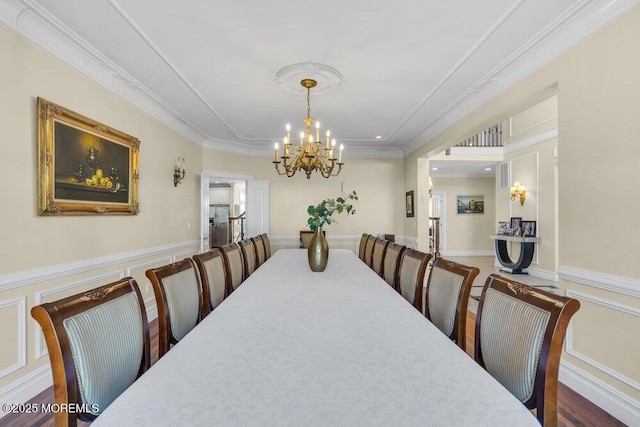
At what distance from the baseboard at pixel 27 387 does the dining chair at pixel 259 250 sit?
1887 millimetres

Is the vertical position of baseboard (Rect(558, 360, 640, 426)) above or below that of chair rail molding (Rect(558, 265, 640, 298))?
below

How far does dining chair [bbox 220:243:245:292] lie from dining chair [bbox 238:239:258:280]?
0.25 feet

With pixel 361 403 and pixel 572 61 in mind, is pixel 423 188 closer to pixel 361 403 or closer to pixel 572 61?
pixel 572 61

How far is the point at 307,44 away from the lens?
244 centimetres

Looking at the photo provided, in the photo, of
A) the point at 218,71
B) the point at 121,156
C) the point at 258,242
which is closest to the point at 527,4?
the point at 218,71

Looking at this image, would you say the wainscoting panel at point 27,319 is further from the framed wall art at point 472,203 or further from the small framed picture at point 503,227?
the framed wall art at point 472,203

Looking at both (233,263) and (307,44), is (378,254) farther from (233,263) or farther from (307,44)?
(307,44)

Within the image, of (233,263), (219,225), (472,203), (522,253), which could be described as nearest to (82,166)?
(233,263)

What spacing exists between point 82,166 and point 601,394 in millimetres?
4106

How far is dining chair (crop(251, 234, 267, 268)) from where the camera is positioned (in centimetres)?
357

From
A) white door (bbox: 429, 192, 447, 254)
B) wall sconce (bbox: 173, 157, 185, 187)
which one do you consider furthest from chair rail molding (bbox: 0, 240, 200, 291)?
white door (bbox: 429, 192, 447, 254)

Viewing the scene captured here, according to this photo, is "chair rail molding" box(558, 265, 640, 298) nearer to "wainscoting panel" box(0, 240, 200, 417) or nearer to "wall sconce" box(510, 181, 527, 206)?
"wainscoting panel" box(0, 240, 200, 417)

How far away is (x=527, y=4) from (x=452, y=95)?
4.88 feet

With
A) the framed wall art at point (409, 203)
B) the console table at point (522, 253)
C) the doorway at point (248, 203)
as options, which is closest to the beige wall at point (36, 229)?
the doorway at point (248, 203)
